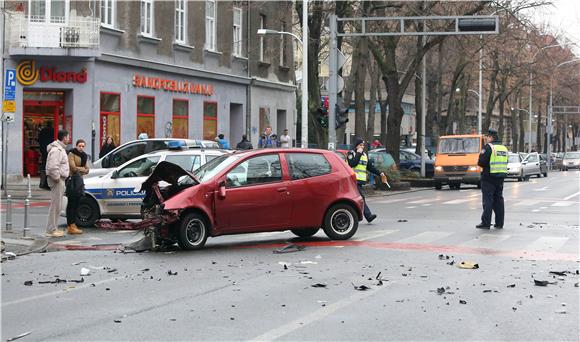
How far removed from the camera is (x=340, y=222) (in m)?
14.1

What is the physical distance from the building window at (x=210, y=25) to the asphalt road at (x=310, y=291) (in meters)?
21.3

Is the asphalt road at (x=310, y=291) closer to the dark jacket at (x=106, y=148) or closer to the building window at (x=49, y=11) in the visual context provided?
the dark jacket at (x=106, y=148)

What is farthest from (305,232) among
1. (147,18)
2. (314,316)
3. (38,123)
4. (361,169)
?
(147,18)

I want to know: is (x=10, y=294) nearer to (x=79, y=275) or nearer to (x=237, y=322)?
(x=79, y=275)

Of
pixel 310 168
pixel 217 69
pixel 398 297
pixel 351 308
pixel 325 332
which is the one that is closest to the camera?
pixel 325 332

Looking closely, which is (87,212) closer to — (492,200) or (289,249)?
(289,249)

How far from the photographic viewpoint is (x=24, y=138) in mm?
27547

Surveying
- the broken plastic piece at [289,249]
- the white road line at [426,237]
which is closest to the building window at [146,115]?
the white road line at [426,237]

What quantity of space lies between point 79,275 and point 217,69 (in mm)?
26373

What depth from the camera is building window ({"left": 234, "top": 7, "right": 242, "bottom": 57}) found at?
1484 inches

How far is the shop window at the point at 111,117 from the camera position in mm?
28917

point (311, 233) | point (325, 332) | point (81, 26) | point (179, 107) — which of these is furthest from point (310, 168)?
point (179, 107)

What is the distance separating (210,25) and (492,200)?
21.7 meters

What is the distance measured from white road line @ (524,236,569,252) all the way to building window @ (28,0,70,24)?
717 inches
